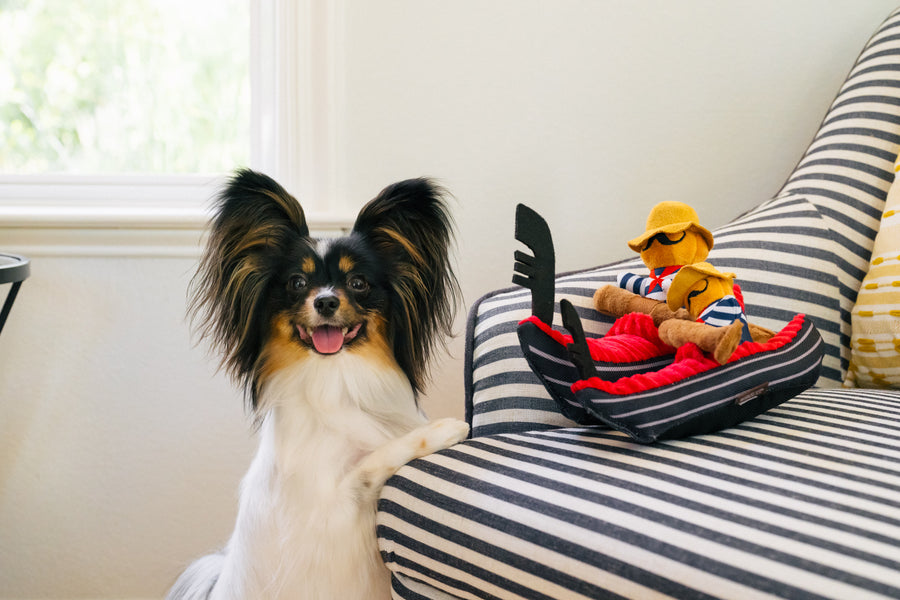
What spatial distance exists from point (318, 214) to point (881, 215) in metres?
1.23

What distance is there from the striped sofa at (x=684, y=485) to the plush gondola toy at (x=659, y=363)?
46 mm

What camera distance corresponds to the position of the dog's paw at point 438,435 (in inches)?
42.0

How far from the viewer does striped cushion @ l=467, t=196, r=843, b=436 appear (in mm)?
1218

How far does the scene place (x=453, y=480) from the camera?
954mm

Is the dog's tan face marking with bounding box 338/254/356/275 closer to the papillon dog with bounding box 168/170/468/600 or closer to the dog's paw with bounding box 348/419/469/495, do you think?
the papillon dog with bounding box 168/170/468/600

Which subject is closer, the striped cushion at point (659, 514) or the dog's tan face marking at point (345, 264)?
the striped cushion at point (659, 514)

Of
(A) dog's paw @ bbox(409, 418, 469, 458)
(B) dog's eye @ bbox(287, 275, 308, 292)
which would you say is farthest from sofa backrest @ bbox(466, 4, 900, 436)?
(B) dog's eye @ bbox(287, 275, 308, 292)

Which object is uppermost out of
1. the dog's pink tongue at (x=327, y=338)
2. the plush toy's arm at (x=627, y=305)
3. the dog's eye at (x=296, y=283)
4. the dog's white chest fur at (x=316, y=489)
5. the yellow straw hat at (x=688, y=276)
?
the yellow straw hat at (x=688, y=276)

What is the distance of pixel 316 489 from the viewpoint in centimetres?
105

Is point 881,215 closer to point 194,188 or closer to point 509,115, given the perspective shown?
point 509,115

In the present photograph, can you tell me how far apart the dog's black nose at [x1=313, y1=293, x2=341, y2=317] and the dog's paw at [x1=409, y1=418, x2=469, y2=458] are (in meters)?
0.22

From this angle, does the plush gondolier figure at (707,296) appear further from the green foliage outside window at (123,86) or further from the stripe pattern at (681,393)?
the green foliage outside window at (123,86)

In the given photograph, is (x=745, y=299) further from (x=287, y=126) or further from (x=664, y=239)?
(x=287, y=126)

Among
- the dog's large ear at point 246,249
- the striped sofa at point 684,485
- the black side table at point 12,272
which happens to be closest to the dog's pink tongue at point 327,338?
the dog's large ear at point 246,249
